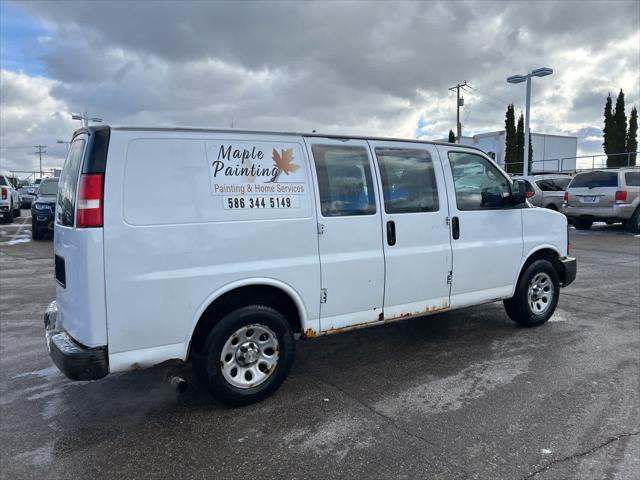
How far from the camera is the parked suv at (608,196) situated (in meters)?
15.0

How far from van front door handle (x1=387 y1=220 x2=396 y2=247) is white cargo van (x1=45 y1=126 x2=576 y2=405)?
3cm

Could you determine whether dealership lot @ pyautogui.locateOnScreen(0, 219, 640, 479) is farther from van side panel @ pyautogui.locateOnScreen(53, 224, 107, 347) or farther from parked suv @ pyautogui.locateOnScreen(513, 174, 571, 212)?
parked suv @ pyautogui.locateOnScreen(513, 174, 571, 212)

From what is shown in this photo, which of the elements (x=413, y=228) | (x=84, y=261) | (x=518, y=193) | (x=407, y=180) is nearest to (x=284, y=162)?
(x=407, y=180)

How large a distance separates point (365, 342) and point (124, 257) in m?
2.84

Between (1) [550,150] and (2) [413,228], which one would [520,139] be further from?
(2) [413,228]

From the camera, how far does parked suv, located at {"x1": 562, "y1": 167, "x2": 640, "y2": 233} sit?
1501 centimetres

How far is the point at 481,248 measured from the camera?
5066 mm

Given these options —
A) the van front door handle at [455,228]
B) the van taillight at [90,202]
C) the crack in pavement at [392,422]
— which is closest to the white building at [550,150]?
the van front door handle at [455,228]

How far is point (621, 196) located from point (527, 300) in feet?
38.2

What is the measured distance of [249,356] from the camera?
3801 mm

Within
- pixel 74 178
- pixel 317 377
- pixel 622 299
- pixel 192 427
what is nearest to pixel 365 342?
pixel 317 377

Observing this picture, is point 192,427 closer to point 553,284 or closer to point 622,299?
point 553,284

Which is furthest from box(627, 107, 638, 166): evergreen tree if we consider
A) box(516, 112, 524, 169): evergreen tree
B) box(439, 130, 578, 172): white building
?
box(516, 112, 524, 169): evergreen tree

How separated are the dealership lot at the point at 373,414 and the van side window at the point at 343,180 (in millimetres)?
1474
